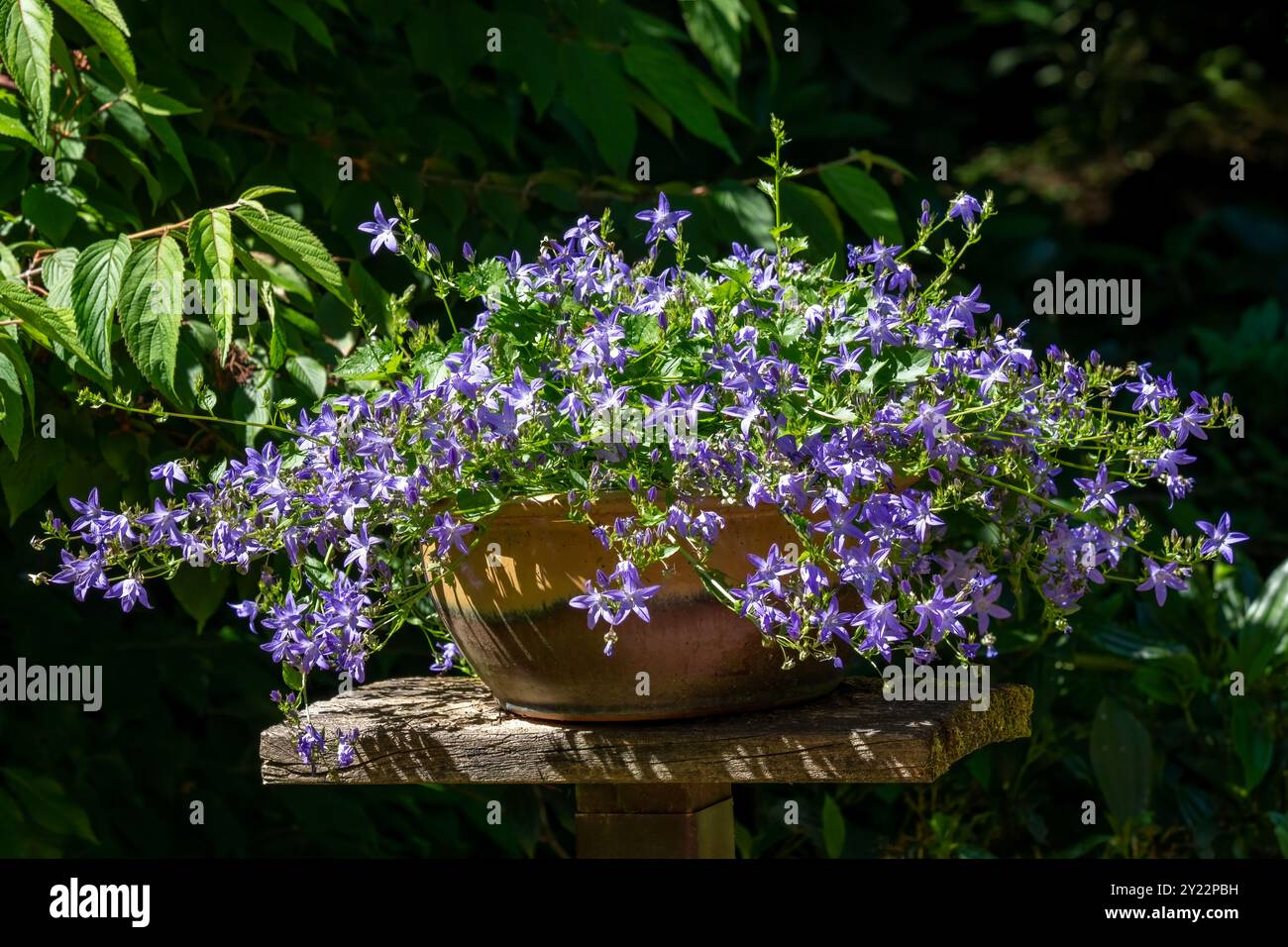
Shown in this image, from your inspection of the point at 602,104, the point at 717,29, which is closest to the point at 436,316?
the point at 602,104

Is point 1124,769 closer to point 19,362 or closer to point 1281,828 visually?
point 1281,828

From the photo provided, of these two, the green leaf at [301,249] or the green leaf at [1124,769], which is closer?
the green leaf at [301,249]

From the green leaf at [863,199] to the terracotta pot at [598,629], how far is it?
79cm

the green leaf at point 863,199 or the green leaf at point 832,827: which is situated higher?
the green leaf at point 863,199

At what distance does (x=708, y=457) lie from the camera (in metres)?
1.18

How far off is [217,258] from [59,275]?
247mm

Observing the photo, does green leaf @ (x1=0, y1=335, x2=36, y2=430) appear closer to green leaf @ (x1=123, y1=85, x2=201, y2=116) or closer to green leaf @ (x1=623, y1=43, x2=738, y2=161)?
green leaf @ (x1=123, y1=85, x2=201, y2=116)

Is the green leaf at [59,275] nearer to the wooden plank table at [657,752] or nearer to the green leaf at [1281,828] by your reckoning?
the wooden plank table at [657,752]

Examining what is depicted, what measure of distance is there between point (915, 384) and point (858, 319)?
0.25 feet

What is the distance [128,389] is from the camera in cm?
161

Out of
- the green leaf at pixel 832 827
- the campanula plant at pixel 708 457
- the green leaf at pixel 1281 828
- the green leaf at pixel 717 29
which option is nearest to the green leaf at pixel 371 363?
the campanula plant at pixel 708 457

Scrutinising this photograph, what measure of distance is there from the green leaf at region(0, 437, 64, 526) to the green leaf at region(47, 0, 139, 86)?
429 millimetres

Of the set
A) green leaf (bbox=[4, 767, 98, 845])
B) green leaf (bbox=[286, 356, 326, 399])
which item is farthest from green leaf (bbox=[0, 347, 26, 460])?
green leaf (bbox=[4, 767, 98, 845])

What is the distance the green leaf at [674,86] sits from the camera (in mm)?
2002
